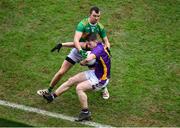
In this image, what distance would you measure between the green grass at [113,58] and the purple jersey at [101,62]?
0.97m

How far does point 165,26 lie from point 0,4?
5356 mm

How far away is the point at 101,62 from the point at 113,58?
2711 millimetres

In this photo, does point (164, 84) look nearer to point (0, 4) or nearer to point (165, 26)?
point (165, 26)

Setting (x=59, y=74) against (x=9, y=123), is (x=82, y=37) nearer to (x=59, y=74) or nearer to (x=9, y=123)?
(x=59, y=74)

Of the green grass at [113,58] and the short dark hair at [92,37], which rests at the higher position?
the short dark hair at [92,37]

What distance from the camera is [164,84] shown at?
12.3 meters

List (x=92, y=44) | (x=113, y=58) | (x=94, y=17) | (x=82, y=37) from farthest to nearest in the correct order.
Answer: (x=113, y=58) < (x=82, y=37) < (x=94, y=17) < (x=92, y=44)

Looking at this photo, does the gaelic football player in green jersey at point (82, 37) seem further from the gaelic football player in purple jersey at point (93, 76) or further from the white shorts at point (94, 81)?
the white shorts at point (94, 81)

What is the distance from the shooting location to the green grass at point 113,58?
11.3 meters

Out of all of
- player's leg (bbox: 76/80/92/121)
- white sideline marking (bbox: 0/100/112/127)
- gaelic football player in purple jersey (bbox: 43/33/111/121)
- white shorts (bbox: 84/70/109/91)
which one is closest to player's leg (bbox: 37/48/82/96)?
white sideline marking (bbox: 0/100/112/127)

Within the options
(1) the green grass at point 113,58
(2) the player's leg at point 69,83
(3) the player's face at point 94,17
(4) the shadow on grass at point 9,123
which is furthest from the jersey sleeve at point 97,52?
(4) the shadow on grass at point 9,123

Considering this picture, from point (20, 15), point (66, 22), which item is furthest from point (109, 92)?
point (20, 15)

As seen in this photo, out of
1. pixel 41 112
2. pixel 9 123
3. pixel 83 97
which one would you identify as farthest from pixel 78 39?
pixel 9 123

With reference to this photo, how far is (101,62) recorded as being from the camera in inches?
424
